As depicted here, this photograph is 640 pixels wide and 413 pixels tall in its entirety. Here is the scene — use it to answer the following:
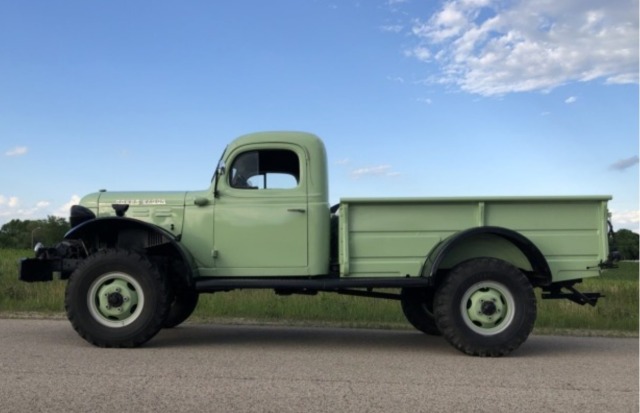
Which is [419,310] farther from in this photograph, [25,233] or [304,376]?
[25,233]

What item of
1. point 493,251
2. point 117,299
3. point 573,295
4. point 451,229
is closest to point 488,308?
point 493,251

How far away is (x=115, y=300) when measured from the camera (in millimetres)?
6227

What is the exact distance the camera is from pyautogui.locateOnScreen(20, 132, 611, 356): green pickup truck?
20.2 feet

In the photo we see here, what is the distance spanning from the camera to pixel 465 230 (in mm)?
6207

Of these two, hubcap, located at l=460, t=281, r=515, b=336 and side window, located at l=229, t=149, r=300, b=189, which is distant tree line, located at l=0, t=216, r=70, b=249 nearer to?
side window, located at l=229, t=149, r=300, b=189

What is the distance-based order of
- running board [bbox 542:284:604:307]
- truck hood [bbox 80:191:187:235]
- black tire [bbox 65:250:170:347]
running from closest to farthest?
black tire [bbox 65:250:170:347], running board [bbox 542:284:604:307], truck hood [bbox 80:191:187:235]

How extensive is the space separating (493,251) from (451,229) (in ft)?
1.93

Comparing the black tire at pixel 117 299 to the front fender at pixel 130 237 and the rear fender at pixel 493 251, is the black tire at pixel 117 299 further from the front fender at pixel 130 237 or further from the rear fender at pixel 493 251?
the rear fender at pixel 493 251

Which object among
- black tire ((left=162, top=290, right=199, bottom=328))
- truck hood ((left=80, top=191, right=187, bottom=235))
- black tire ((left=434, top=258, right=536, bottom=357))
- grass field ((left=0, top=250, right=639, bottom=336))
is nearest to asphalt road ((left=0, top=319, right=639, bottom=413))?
black tire ((left=434, top=258, right=536, bottom=357))

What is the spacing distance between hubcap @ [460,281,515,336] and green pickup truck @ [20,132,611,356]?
0.01m

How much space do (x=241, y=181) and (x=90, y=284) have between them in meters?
1.93

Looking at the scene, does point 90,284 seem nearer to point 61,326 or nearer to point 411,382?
point 61,326

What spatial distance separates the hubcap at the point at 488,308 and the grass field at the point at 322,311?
2.35m

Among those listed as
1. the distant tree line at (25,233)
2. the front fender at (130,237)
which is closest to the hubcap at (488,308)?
the front fender at (130,237)
